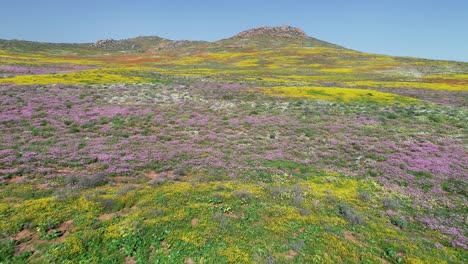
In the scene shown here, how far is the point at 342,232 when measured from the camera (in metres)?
13.0

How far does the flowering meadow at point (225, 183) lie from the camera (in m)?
11.6

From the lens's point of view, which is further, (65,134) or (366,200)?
(65,134)

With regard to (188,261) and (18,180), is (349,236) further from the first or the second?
(18,180)

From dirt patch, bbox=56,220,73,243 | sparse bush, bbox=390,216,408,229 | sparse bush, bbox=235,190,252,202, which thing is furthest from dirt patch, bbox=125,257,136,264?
sparse bush, bbox=390,216,408,229

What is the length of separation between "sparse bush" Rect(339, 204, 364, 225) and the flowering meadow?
0.41 ft

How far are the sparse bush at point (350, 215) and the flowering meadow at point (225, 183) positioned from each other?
4.9 inches

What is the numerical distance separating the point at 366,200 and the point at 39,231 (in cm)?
1670

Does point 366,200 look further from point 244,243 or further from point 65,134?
point 65,134

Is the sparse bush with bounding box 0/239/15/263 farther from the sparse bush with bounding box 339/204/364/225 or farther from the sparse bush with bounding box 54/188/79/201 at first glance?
the sparse bush with bounding box 339/204/364/225

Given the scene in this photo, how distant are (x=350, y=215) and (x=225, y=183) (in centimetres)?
728

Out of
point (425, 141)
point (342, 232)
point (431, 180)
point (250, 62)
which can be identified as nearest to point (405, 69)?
point (250, 62)

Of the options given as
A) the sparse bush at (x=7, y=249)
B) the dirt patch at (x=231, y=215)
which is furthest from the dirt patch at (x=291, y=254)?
the sparse bush at (x=7, y=249)

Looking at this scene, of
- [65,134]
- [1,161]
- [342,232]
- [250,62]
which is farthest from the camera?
[250,62]

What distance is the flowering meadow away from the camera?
11.6 meters
